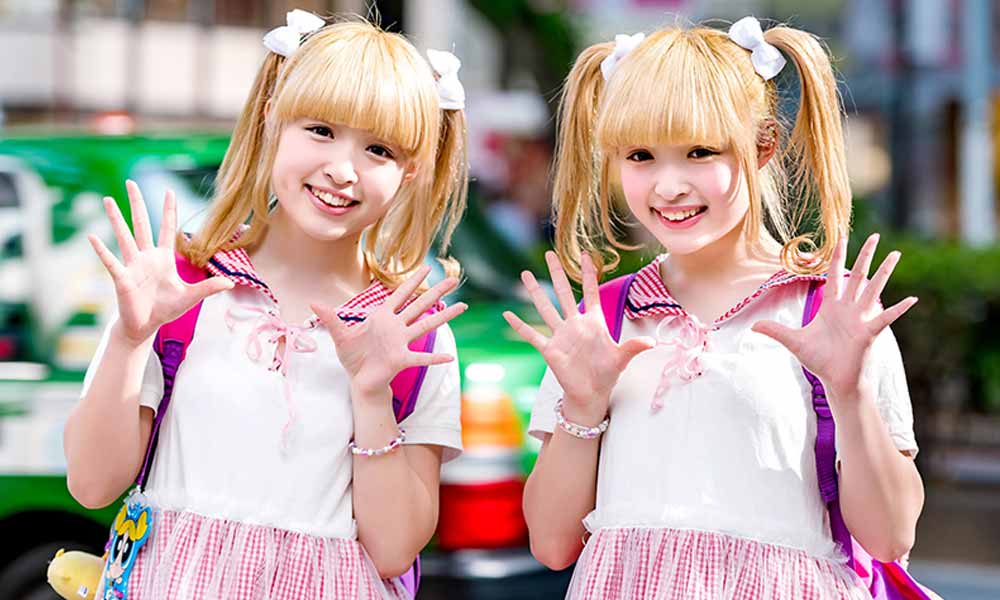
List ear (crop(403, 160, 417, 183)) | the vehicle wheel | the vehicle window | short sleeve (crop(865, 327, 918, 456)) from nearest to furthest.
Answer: short sleeve (crop(865, 327, 918, 456)) < ear (crop(403, 160, 417, 183)) < the vehicle wheel < the vehicle window

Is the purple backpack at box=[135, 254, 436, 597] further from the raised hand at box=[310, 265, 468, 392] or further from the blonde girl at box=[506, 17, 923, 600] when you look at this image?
the blonde girl at box=[506, 17, 923, 600]

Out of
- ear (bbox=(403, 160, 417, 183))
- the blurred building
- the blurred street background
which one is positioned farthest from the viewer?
the blurred building

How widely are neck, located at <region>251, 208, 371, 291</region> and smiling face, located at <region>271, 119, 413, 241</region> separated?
0.09 m

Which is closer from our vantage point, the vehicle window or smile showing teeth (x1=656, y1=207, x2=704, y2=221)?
smile showing teeth (x1=656, y1=207, x2=704, y2=221)

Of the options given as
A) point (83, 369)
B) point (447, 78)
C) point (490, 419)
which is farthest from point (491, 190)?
point (447, 78)

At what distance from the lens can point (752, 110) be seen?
228 cm

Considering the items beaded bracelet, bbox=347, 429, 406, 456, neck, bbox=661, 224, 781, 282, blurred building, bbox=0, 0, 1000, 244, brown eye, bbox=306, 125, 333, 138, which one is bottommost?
beaded bracelet, bbox=347, 429, 406, 456

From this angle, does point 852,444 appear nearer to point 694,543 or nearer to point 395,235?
point 694,543

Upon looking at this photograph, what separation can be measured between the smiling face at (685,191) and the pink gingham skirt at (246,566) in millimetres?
727

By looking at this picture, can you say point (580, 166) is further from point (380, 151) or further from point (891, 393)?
point (891, 393)

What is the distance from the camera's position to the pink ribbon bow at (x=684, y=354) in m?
2.28

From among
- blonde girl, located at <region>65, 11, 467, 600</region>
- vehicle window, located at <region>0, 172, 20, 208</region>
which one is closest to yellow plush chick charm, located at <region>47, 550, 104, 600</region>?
blonde girl, located at <region>65, 11, 467, 600</region>

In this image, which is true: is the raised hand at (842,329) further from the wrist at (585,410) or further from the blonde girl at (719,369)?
the wrist at (585,410)

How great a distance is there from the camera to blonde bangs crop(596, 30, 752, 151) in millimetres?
2201
